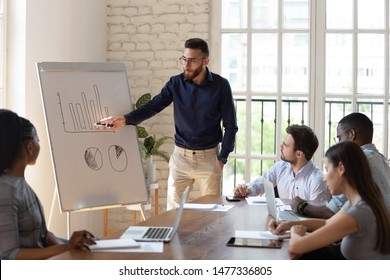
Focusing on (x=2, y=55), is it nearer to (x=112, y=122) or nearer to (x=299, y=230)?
(x=112, y=122)

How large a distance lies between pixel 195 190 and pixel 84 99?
176 centimetres

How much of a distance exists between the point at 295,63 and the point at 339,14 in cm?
57

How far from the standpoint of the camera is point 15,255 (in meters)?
2.59

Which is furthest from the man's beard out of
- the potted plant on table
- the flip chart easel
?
the potted plant on table

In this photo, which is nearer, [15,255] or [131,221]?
[15,255]

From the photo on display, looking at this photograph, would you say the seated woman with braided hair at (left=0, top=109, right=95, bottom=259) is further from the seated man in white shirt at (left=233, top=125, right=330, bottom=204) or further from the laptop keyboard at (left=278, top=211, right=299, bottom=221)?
the seated man in white shirt at (left=233, top=125, right=330, bottom=204)

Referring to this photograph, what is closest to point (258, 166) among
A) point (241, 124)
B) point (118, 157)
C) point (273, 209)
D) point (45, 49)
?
point (241, 124)

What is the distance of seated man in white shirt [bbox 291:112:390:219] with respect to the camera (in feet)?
11.7

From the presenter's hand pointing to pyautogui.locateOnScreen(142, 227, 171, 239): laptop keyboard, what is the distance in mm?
1567

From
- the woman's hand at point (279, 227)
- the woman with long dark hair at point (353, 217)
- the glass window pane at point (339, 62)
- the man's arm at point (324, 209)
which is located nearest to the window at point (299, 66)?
the glass window pane at point (339, 62)

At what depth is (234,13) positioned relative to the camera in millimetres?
5957

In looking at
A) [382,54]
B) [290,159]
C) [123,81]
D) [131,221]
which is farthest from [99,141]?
[382,54]
